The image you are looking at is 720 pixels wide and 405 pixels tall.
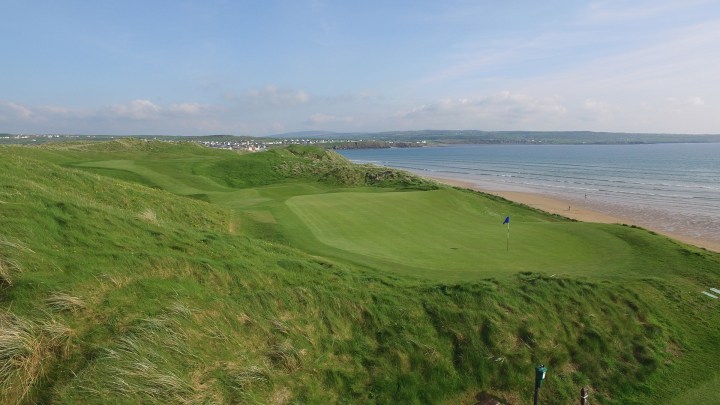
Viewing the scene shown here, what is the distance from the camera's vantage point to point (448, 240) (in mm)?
22281

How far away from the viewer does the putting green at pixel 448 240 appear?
699 inches

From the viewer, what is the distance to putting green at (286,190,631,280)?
17.8 m

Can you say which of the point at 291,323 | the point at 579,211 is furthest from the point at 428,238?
the point at 579,211

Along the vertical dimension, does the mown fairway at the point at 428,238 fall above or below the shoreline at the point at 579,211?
above

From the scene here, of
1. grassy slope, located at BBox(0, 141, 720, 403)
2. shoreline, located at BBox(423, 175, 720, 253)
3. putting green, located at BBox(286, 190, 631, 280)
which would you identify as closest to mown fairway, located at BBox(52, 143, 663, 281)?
putting green, located at BBox(286, 190, 631, 280)

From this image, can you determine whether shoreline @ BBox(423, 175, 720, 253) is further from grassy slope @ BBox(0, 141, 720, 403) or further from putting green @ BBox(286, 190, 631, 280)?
grassy slope @ BBox(0, 141, 720, 403)

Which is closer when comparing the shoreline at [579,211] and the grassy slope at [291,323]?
the grassy slope at [291,323]

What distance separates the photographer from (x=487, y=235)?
23984mm

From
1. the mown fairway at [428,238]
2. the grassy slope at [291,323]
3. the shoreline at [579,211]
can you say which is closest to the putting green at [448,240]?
the mown fairway at [428,238]

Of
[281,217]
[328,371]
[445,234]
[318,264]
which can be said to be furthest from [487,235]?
[328,371]

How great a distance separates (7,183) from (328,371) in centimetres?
1125

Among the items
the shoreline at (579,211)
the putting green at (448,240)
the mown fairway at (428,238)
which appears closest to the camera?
the mown fairway at (428,238)

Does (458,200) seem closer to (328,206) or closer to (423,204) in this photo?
(423,204)

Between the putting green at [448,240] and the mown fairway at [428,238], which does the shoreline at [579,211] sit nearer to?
the mown fairway at [428,238]
